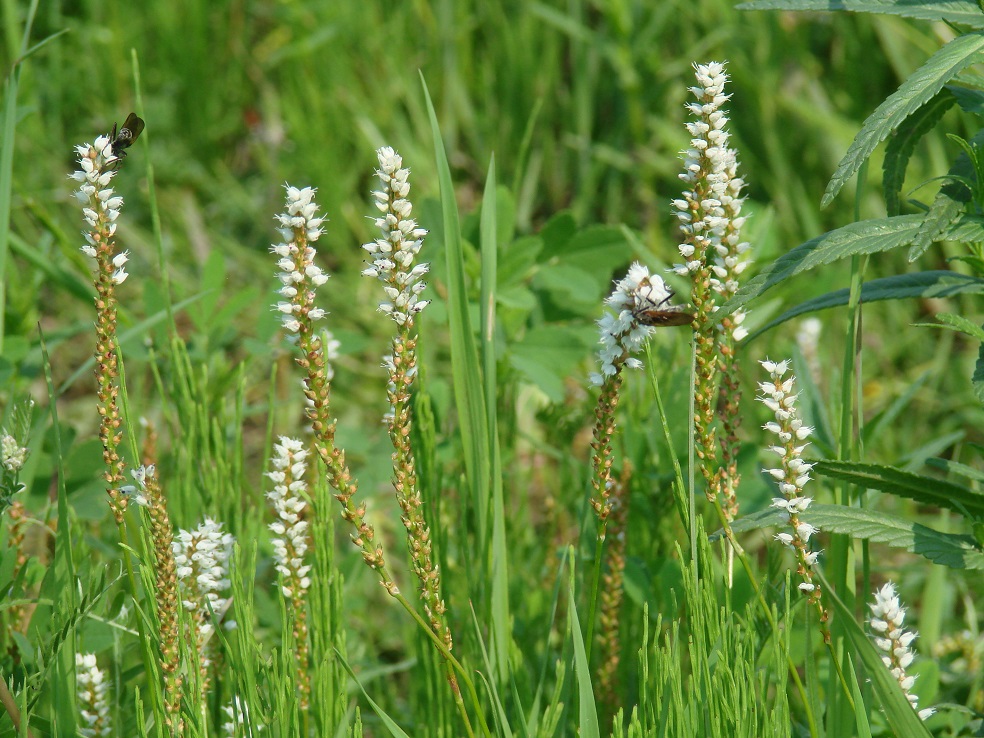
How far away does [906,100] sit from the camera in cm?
102

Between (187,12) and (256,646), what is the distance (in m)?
3.03

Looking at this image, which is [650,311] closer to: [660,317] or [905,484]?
[660,317]

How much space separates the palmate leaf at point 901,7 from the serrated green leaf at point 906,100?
0.05m

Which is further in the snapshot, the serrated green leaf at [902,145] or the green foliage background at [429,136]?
the green foliage background at [429,136]

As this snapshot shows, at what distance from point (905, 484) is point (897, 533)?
0.06 metres

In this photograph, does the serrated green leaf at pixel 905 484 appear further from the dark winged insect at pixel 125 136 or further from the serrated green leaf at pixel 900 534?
the dark winged insect at pixel 125 136

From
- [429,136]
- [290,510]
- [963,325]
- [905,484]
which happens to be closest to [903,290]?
[963,325]

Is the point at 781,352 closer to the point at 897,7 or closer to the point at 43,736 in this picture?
the point at 897,7

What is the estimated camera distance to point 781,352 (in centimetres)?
258

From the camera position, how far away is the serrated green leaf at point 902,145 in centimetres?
123

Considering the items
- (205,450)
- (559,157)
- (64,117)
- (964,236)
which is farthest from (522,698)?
(64,117)

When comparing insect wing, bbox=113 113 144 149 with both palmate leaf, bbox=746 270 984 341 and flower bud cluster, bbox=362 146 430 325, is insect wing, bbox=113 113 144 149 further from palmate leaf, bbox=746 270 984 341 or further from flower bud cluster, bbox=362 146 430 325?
palmate leaf, bbox=746 270 984 341

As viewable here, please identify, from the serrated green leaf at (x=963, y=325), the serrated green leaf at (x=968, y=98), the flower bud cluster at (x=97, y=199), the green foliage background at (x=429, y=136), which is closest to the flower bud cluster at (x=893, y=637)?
the serrated green leaf at (x=963, y=325)

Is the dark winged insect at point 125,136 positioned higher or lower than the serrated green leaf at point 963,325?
higher
